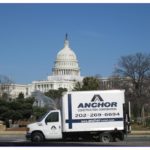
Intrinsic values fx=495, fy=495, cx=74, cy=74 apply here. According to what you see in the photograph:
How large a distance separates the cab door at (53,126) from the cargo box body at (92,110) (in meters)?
0.28

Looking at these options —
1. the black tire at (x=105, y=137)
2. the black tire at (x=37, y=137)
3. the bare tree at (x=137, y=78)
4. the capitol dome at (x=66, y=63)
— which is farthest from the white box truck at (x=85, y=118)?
the capitol dome at (x=66, y=63)

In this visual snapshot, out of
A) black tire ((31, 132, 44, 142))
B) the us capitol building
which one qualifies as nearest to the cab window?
black tire ((31, 132, 44, 142))

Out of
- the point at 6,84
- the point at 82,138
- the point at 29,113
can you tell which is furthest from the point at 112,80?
the point at 82,138

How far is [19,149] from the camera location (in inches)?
742

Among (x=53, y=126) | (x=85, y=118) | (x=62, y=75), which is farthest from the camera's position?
(x=62, y=75)

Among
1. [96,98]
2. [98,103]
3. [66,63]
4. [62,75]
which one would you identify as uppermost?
[66,63]

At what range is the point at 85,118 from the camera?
25.2 m

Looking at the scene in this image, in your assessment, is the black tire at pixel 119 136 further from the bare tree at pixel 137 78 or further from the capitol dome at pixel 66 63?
the capitol dome at pixel 66 63

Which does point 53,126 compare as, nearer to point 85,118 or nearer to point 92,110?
point 85,118

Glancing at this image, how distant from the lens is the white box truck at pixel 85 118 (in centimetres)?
2498

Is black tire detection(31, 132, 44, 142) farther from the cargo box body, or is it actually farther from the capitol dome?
the capitol dome

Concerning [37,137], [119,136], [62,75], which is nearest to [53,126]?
Answer: [37,137]

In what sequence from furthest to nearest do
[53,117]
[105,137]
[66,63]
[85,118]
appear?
1. [66,63]
2. [53,117]
3. [85,118]
4. [105,137]

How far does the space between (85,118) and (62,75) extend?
6024 inches
